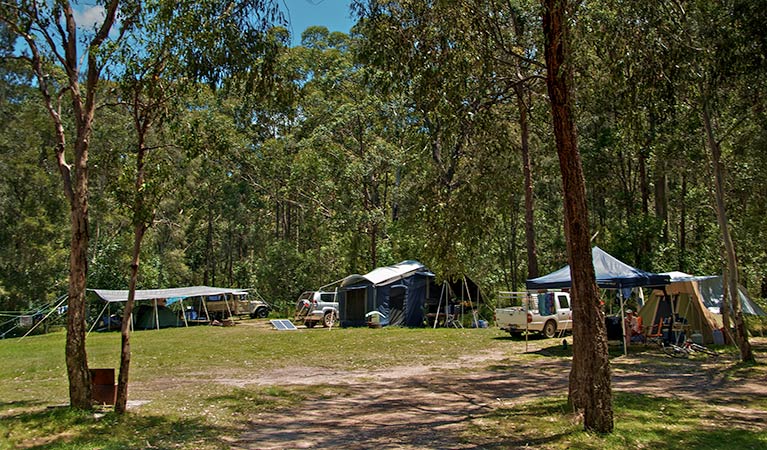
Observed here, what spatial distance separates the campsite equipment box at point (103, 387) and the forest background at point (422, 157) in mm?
2352

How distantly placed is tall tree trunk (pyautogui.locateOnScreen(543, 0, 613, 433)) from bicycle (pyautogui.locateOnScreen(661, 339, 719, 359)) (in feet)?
27.4

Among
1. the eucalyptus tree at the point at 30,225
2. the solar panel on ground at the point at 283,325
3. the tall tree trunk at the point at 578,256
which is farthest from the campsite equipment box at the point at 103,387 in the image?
the eucalyptus tree at the point at 30,225

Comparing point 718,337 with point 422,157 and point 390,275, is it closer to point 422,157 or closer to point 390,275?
point 422,157

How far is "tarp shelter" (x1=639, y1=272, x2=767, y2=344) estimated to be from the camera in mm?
16812

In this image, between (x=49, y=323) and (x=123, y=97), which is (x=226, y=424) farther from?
(x=49, y=323)

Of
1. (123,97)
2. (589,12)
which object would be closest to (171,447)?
(123,97)

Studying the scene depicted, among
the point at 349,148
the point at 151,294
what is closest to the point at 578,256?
the point at 151,294

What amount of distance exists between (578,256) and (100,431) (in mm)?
5961

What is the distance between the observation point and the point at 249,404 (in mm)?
9469

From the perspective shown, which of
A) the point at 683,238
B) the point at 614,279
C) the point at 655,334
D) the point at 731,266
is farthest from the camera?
the point at 683,238

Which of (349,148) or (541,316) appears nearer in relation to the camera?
(541,316)

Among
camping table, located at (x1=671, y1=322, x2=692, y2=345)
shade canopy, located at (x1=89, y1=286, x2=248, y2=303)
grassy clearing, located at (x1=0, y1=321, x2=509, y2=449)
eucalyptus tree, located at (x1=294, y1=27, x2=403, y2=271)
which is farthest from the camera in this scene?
eucalyptus tree, located at (x1=294, y1=27, x2=403, y2=271)

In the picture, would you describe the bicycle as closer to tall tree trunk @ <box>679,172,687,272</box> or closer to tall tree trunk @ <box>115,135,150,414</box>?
tall tree trunk @ <box>679,172,687,272</box>

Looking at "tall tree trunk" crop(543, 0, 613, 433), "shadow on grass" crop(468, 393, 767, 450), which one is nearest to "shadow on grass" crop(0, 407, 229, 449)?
"shadow on grass" crop(468, 393, 767, 450)
